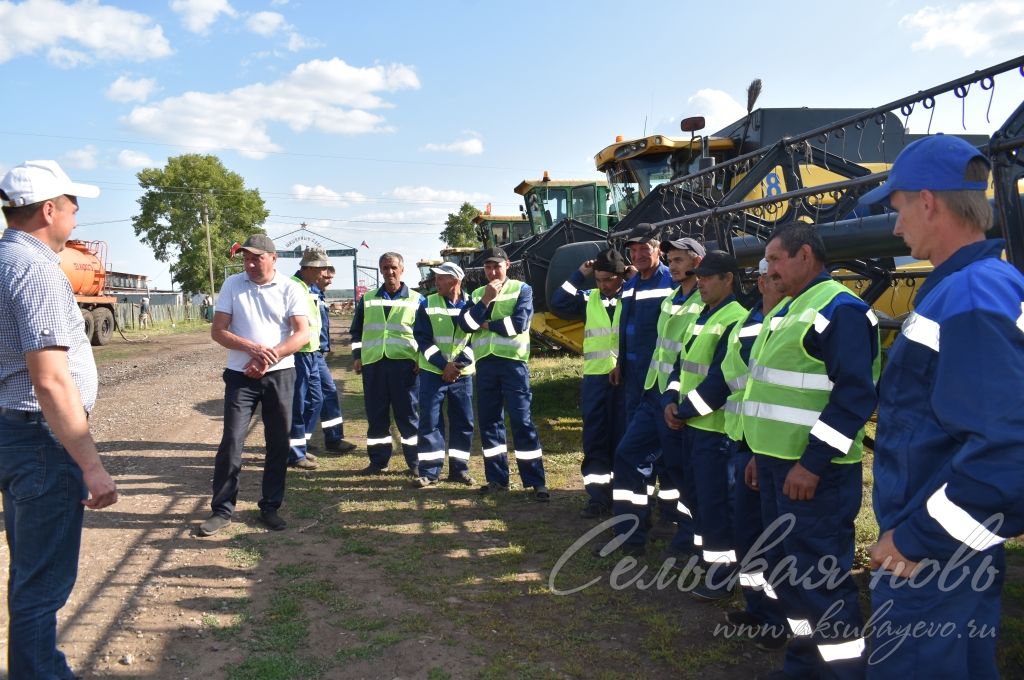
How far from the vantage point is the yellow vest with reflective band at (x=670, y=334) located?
4449 mm

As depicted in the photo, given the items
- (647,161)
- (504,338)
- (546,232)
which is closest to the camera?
(504,338)

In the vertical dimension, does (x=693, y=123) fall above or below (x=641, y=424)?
above

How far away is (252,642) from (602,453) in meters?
2.78

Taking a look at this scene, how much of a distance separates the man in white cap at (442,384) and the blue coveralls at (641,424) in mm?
1546

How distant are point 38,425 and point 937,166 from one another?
2915 mm

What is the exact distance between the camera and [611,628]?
3.71 meters

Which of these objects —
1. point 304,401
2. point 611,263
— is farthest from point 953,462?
point 304,401

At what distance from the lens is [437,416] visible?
6.38 meters

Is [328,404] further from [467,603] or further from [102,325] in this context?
[102,325]

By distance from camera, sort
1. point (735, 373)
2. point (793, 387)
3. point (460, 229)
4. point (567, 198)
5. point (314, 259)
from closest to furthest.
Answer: point (793, 387) → point (735, 373) → point (314, 259) → point (567, 198) → point (460, 229)

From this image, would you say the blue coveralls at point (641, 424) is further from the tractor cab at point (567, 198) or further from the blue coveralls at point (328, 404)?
the tractor cab at point (567, 198)

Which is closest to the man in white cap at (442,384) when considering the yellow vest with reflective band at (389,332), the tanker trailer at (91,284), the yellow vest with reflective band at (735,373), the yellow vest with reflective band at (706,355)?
the yellow vest with reflective band at (389,332)

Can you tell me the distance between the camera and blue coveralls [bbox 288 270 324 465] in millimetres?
7023

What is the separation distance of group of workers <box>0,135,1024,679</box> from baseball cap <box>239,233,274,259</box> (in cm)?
2
